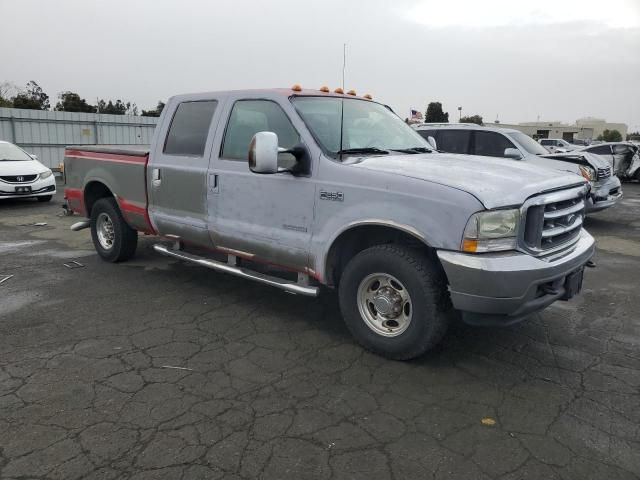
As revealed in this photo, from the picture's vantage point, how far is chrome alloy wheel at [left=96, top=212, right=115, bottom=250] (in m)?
6.53

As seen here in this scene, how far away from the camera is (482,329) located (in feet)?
14.6

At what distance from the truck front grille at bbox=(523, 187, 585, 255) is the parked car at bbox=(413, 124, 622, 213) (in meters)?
5.89

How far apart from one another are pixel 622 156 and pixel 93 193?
19.1m

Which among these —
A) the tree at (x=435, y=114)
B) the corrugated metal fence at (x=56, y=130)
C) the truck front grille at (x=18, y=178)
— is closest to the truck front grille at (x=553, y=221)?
the truck front grille at (x=18, y=178)

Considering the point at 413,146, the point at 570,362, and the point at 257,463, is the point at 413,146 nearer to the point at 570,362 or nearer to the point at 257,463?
the point at 570,362

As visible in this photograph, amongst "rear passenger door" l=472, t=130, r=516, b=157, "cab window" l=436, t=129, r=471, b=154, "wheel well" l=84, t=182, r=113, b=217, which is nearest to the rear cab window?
"wheel well" l=84, t=182, r=113, b=217

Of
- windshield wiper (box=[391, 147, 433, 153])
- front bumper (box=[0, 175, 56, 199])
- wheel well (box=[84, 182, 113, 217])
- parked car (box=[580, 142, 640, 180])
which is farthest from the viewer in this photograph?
parked car (box=[580, 142, 640, 180])

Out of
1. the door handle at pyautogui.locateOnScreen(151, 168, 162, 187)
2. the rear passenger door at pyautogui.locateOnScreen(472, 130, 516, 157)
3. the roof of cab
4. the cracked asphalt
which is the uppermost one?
the roof of cab

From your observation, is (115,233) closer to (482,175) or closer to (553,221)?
(482,175)

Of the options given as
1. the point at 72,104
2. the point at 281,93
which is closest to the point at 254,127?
the point at 281,93

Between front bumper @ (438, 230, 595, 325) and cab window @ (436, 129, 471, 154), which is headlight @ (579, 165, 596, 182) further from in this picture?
front bumper @ (438, 230, 595, 325)

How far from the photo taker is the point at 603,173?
10.2 m

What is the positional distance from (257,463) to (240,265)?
2.52 meters

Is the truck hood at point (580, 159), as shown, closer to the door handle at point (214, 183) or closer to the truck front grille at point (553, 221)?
the truck front grille at point (553, 221)
